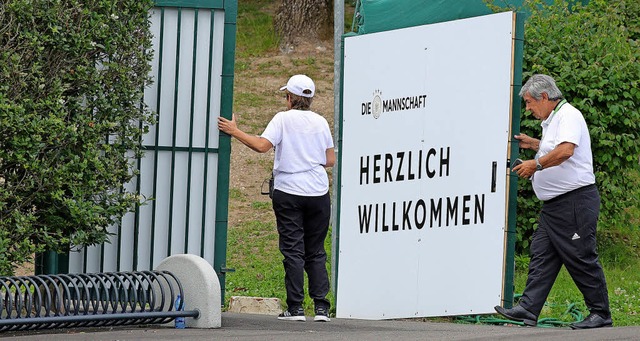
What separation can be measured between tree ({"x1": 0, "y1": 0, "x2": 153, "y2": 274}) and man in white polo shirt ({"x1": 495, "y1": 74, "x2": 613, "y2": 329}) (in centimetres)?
263

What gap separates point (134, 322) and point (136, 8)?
2109 millimetres

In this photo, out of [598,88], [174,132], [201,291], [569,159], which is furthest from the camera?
[598,88]

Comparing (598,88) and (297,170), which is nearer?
(297,170)

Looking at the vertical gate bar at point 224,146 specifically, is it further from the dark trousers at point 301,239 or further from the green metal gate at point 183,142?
the dark trousers at point 301,239

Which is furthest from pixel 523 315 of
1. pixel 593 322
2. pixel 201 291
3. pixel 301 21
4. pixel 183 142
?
pixel 301 21

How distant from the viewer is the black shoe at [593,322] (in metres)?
8.37

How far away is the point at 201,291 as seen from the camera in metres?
8.27

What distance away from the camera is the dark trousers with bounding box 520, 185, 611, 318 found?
27.5 ft

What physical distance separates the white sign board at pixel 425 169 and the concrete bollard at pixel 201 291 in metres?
1.89

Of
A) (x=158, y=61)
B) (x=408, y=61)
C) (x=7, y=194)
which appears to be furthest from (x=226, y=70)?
Answer: (x=7, y=194)

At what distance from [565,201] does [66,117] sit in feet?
10.6

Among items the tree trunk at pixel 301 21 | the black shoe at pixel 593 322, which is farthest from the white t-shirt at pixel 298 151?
the tree trunk at pixel 301 21

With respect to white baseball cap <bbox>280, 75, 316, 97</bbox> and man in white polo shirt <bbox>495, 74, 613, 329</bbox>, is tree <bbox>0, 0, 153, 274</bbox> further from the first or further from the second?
man in white polo shirt <bbox>495, 74, 613, 329</bbox>

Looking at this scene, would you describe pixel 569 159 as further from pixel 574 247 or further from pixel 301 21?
pixel 301 21
